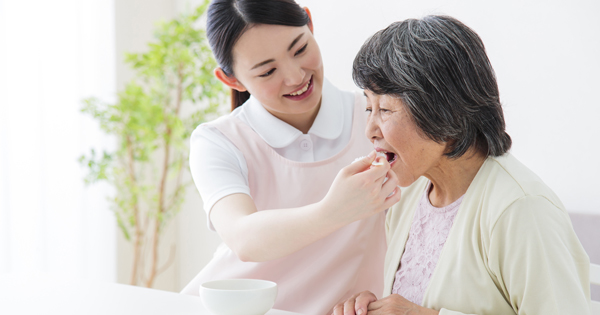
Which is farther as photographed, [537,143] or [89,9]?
[89,9]

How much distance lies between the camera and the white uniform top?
56.0 inches

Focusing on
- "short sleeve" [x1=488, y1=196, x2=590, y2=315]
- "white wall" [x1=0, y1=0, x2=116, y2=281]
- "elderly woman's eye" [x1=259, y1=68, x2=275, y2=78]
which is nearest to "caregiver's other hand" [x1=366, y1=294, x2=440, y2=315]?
"short sleeve" [x1=488, y1=196, x2=590, y2=315]

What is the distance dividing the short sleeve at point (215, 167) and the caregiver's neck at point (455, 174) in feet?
1.62

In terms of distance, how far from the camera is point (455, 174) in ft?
4.11

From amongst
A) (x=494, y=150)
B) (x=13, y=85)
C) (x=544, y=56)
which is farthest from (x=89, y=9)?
(x=494, y=150)

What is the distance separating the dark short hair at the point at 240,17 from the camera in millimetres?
1396

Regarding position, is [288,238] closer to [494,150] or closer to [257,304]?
[257,304]

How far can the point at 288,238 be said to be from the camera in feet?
3.86

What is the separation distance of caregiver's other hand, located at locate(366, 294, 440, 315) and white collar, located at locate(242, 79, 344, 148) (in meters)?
0.57

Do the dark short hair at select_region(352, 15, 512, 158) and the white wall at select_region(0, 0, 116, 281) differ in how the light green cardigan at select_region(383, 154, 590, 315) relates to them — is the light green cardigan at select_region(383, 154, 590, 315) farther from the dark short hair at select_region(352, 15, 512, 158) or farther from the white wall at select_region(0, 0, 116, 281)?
the white wall at select_region(0, 0, 116, 281)

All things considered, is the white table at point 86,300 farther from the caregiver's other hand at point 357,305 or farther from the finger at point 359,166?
the finger at point 359,166

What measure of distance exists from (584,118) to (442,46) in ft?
3.29

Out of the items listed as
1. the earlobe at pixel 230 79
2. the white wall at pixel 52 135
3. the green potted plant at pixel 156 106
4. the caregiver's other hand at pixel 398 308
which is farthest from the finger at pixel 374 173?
the white wall at pixel 52 135

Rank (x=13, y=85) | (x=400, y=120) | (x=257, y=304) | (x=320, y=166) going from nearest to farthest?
(x=257, y=304) < (x=400, y=120) < (x=320, y=166) < (x=13, y=85)
